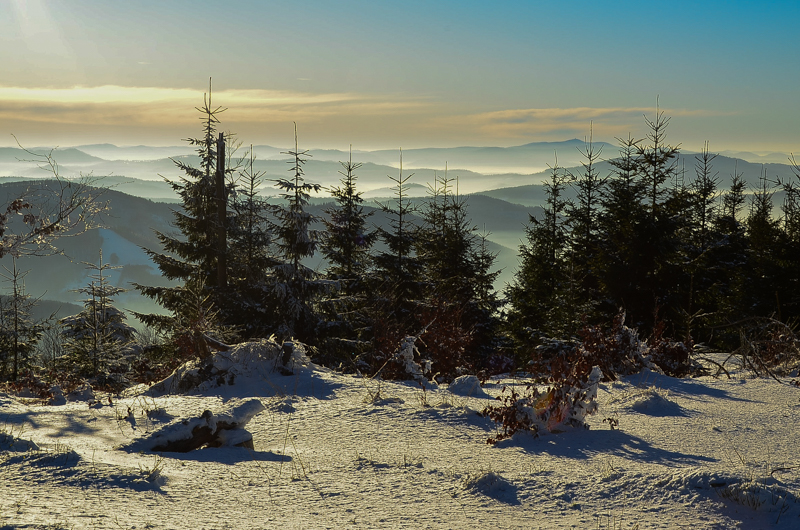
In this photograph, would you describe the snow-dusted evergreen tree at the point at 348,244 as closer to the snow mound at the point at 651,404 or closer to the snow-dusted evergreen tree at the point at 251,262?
the snow-dusted evergreen tree at the point at 251,262

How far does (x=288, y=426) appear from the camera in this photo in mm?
5750

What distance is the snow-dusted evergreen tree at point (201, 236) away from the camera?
81.8 ft

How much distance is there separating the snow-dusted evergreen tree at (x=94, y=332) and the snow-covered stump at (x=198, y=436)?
21121 mm

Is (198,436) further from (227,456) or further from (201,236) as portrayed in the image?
(201,236)

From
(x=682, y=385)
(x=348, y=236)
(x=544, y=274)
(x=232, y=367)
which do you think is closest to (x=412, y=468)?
(x=682, y=385)

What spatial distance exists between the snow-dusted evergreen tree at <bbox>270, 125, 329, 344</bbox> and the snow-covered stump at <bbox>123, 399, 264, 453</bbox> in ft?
61.5

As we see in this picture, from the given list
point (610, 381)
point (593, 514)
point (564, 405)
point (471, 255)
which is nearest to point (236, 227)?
point (471, 255)

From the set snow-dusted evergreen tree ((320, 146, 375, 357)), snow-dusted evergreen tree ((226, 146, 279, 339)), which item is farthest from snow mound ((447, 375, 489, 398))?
snow-dusted evergreen tree ((320, 146, 375, 357))

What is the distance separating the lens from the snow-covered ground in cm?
322

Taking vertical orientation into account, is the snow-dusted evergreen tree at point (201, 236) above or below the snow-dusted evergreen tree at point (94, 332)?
above

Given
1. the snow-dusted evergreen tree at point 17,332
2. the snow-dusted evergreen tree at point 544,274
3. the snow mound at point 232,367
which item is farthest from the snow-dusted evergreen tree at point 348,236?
the snow mound at point 232,367

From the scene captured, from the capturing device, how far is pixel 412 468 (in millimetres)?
4223

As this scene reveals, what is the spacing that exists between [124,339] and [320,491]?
2853cm

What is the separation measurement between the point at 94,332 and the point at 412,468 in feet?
80.6
